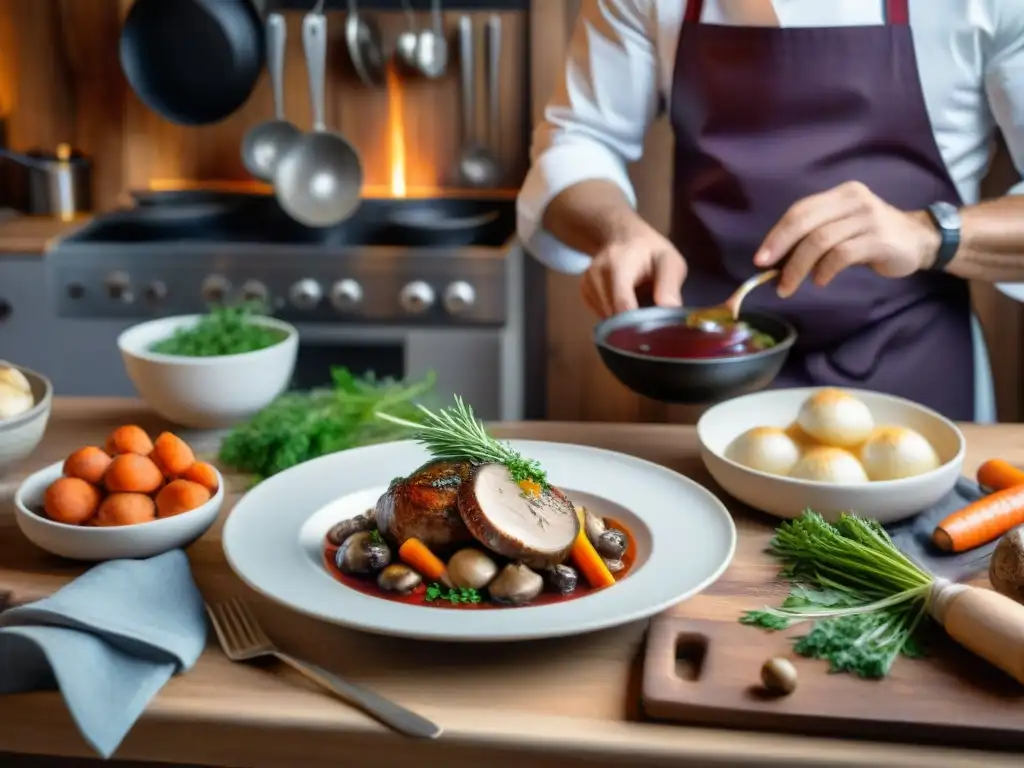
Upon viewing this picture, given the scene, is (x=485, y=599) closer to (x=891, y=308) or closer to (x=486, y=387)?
(x=891, y=308)

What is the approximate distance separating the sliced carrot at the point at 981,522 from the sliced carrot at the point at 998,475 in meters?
0.06

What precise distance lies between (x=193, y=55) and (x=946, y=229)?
183 cm

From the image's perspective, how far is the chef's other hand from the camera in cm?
138

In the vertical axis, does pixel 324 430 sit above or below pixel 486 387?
above

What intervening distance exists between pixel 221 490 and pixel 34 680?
270mm

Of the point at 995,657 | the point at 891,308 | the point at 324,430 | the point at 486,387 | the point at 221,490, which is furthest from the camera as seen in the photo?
the point at 486,387

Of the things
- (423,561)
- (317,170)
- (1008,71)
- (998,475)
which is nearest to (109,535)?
(423,561)

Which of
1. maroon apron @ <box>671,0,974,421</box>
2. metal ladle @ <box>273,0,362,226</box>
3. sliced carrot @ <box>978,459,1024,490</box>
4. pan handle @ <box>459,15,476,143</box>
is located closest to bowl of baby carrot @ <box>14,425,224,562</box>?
sliced carrot @ <box>978,459,1024,490</box>

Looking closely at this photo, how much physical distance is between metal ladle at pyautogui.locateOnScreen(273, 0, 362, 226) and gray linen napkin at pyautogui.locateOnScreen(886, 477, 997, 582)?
1.75m

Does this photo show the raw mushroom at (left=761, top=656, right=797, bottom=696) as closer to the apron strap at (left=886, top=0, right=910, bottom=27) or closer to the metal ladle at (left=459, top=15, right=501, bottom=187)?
the apron strap at (left=886, top=0, right=910, bottom=27)

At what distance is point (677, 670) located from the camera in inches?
33.5

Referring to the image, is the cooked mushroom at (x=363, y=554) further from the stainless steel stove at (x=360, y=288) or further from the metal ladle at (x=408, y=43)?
the metal ladle at (x=408, y=43)

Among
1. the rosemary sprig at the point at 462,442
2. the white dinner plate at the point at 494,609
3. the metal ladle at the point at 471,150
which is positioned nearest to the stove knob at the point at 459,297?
the metal ladle at the point at 471,150

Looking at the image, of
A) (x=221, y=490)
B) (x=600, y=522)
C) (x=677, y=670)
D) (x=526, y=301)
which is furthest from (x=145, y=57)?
(x=677, y=670)
